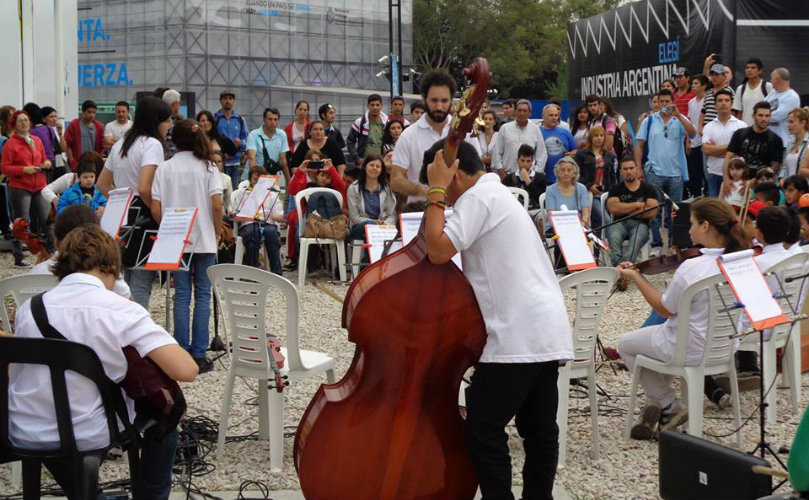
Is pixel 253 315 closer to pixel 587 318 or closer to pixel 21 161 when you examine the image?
pixel 587 318

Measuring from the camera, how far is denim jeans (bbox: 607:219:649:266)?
33.3 ft

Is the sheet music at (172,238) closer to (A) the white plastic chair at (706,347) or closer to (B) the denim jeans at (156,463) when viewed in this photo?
(B) the denim jeans at (156,463)

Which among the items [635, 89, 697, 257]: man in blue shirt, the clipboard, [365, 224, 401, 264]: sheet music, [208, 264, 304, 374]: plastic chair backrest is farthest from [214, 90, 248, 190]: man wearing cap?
the clipboard

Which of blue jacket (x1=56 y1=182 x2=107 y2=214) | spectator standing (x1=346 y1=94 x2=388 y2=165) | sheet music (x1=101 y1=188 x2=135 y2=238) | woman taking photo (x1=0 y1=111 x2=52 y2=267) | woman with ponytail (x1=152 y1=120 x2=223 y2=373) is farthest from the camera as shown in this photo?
spectator standing (x1=346 y1=94 x2=388 y2=165)

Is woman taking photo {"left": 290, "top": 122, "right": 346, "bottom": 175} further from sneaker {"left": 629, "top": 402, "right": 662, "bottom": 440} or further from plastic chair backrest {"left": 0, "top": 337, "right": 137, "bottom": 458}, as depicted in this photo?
plastic chair backrest {"left": 0, "top": 337, "right": 137, "bottom": 458}

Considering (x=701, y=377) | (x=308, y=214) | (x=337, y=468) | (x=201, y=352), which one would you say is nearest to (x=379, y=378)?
(x=337, y=468)

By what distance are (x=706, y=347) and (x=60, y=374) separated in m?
3.34

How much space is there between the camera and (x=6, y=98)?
12375 mm

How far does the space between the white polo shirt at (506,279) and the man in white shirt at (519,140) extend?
319 inches

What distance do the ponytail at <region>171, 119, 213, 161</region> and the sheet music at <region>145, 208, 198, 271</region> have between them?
50 cm

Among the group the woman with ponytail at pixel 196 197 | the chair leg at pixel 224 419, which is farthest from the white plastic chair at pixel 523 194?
the chair leg at pixel 224 419

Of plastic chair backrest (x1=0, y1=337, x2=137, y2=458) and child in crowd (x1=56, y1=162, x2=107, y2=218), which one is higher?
child in crowd (x1=56, y1=162, x2=107, y2=218)

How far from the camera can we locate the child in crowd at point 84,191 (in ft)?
A: 30.7

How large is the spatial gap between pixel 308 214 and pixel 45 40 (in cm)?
432
